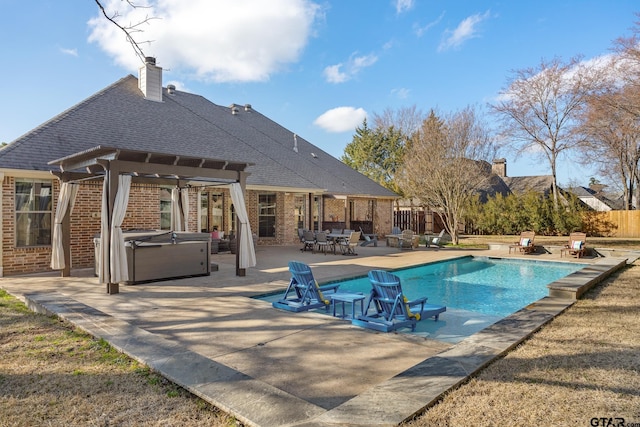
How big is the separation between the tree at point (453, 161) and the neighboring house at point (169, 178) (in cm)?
313

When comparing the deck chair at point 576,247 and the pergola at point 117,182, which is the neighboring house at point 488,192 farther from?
the pergola at point 117,182

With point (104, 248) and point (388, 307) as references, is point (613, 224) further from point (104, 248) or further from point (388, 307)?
point (104, 248)

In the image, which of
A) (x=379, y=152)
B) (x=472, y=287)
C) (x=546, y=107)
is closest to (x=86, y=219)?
(x=472, y=287)

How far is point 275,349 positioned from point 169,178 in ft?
27.6

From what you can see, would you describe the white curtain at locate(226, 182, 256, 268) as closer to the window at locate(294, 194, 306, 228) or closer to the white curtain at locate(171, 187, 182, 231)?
the white curtain at locate(171, 187, 182, 231)

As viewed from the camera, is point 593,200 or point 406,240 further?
point 593,200

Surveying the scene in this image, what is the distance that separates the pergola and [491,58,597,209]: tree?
2038 centimetres

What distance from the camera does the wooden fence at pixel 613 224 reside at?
949 inches

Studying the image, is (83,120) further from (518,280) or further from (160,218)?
(518,280)

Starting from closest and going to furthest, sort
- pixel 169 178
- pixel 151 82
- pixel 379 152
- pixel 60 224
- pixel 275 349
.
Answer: pixel 275 349 → pixel 60 224 → pixel 169 178 → pixel 151 82 → pixel 379 152

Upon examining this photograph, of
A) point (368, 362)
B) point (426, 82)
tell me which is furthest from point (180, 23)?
point (426, 82)

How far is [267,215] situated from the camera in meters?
18.3

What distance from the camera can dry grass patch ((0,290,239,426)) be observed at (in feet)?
9.92

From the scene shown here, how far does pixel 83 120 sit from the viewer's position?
12906 millimetres
